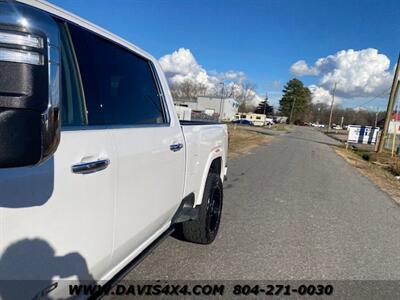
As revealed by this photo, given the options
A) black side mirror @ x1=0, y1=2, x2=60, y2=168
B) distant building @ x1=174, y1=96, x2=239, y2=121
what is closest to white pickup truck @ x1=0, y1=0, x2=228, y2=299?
black side mirror @ x1=0, y1=2, x2=60, y2=168

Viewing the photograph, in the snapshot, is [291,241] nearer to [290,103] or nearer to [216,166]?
[216,166]

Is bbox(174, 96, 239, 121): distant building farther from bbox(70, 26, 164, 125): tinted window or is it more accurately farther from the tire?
bbox(70, 26, 164, 125): tinted window

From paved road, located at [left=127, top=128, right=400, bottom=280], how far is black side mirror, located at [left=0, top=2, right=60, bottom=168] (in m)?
2.54

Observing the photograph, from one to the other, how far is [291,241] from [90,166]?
140 inches

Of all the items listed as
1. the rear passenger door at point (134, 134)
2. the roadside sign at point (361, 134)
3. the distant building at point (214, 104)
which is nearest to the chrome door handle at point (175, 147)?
the rear passenger door at point (134, 134)

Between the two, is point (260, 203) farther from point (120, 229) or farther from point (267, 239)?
point (120, 229)

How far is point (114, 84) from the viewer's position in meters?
2.37

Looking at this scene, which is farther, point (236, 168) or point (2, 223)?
point (236, 168)

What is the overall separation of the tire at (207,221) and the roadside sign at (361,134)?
86.7 feet

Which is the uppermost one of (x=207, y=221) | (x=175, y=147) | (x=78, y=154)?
(x=78, y=154)

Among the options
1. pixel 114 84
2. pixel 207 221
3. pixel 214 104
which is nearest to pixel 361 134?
pixel 207 221

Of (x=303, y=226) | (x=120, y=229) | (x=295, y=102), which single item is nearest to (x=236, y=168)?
(x=303, y=226)

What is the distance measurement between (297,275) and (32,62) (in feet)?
11.1

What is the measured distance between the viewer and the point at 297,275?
139 inches
